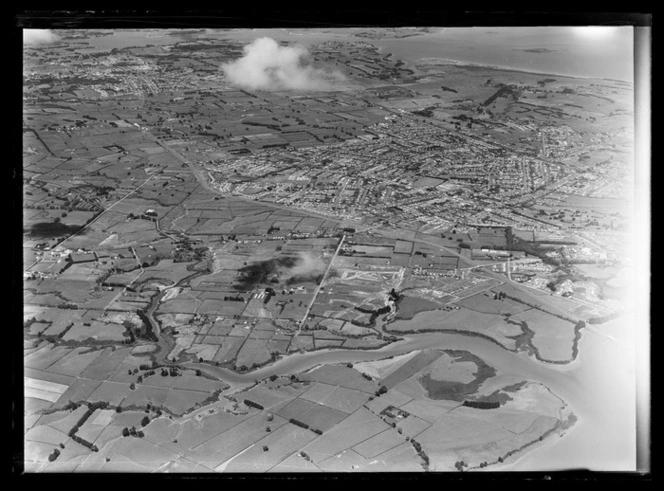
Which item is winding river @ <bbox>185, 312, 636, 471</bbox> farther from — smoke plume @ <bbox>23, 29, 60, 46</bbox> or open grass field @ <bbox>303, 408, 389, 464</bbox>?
smoke plume @ <bbox>23, 29, 60, 46</bbox>

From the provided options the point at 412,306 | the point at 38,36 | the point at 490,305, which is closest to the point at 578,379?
the point at 490,305

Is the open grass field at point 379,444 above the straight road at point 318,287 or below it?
below

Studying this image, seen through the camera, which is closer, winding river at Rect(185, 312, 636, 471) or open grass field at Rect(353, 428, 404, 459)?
winding river at Rect(185, 312, 636, 471)

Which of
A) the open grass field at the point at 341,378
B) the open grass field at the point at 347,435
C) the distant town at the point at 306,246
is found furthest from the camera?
the open grass field at the point at 341,378

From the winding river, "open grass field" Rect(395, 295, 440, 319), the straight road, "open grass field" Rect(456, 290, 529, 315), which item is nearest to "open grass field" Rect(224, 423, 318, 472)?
the winding river

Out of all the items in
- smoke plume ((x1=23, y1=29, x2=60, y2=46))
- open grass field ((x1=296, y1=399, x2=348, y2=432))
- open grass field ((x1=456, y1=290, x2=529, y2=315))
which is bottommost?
open grass field ((x1=296, y1=399, x2=348, y2=432))

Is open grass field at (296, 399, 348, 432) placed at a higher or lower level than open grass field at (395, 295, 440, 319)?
lower

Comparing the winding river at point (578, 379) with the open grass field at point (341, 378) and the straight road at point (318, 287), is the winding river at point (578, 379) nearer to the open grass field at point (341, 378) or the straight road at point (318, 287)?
the open grass field at point (341, 378)

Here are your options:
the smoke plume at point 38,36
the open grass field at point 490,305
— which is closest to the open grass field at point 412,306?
the open grass field at point 490,305
